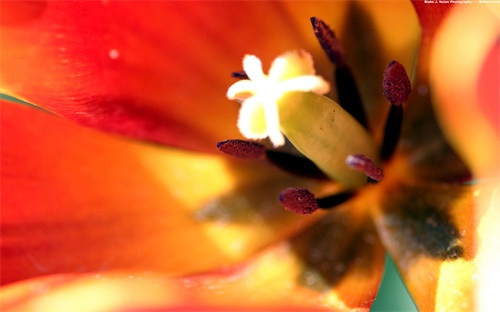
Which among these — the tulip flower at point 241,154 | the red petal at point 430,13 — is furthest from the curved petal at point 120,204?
the red petal at point 430,13

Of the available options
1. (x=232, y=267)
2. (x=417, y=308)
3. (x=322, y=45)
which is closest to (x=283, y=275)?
(x=232, y=267)

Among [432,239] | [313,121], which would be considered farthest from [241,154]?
[432,239]

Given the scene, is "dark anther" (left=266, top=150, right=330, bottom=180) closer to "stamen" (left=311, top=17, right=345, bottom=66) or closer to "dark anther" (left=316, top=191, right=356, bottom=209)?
"dark anther" (left=316, top=191, right=356, bottom=209)

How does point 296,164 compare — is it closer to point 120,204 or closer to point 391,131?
point 391,131

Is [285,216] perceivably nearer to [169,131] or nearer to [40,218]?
[169,131]

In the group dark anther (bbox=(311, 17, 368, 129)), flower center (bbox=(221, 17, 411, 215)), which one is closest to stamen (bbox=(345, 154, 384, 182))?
flower center (bbox=(221, 17, 411, 215))
